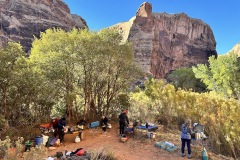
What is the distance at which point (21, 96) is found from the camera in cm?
1111

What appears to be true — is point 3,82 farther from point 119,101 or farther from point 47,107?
point 119,101

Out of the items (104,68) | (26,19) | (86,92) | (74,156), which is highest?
(26,19)

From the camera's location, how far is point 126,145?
9969mm

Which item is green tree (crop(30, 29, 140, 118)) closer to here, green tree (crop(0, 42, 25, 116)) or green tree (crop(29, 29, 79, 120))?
green tree (crop(29, 29, 79, 120))

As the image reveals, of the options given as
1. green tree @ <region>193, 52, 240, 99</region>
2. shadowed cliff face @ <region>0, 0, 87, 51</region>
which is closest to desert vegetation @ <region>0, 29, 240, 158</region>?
green tree @ <region>193, 52, 240, 99</region>

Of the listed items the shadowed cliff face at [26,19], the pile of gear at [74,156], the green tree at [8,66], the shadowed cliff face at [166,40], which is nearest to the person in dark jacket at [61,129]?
the pile of gear at [74,156]

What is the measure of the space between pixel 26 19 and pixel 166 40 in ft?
122

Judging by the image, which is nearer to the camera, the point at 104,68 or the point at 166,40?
the point at 104,68

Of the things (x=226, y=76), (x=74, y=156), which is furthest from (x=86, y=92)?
(x=226, y=76)

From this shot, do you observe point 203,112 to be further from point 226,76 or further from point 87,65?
point 226,76

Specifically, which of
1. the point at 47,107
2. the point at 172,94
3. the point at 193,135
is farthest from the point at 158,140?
the point at 47,107

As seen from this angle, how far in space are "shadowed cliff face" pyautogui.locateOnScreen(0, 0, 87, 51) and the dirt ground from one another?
41.2 m

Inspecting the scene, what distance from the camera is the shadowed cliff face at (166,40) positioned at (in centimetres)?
6053

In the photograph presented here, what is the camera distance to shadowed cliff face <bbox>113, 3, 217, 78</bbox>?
6053 cm
